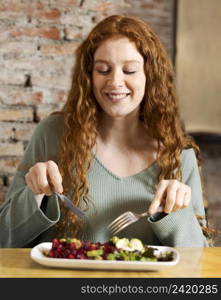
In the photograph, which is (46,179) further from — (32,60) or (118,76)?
(32,60)

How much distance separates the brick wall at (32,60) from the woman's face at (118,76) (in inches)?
27.6

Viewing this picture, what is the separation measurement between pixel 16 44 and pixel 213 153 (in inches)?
52.9

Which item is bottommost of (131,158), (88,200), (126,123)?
(88,200)

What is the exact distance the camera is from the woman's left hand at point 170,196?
1400mm

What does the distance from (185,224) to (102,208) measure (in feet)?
0.92

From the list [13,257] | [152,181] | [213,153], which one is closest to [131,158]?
[152,181]

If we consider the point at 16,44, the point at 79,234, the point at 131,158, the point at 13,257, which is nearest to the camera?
the point at 13,257

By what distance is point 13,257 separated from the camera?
48.2 inches

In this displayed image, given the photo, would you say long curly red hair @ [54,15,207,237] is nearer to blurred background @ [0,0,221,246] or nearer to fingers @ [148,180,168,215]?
fingers @ [148,180,168,215]

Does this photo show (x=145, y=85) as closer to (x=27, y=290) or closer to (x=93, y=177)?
(x=93, y=177)

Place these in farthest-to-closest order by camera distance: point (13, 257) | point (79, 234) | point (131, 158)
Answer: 1. point (131, 158)
2. point (79, 234)
3. point (13, 257)

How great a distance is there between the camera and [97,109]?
1875 millimetres

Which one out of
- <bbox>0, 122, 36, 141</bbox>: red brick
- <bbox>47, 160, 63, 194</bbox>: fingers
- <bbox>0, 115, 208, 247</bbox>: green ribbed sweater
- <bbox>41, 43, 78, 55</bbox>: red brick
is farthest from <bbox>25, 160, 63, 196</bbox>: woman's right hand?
<bbox>41, 43, 78, 55</bbox>: red brick

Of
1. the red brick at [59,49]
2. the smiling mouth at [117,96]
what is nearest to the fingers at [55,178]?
the smiling mouth at [117,96]
